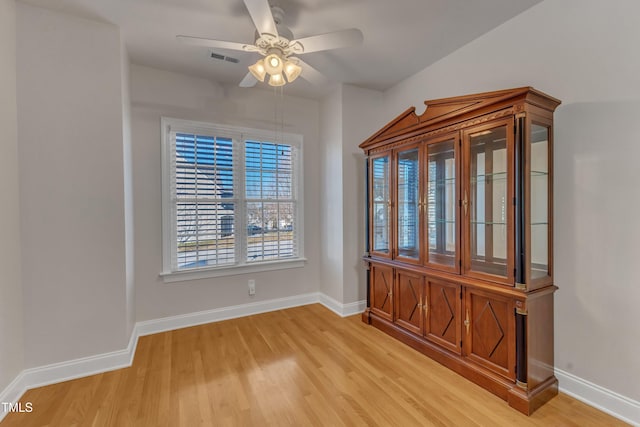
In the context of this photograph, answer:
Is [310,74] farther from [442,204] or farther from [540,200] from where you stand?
[540,200]

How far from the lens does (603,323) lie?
1.91m

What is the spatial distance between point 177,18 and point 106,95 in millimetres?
869

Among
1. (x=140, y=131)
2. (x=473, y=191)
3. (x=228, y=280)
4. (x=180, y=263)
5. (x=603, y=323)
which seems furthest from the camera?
(x=228, y=280)

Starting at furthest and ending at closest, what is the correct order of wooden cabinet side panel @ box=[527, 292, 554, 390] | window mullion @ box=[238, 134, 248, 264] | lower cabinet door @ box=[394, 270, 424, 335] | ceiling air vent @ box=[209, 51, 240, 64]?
window mullion @ box=[238, 134, 248, 264], ceiling air vent @ box=[209, 51, 240, 64], lower cabinet door @ box=[394, 270, 424, 335], wooden cabinet side panel @ box=[527, 292, 554, 390]

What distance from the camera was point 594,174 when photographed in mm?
1940

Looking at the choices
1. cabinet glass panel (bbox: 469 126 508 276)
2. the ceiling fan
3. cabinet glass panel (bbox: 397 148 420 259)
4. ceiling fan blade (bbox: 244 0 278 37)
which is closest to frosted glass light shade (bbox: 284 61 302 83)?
the ceiling fan

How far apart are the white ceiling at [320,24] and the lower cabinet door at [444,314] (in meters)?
2.19

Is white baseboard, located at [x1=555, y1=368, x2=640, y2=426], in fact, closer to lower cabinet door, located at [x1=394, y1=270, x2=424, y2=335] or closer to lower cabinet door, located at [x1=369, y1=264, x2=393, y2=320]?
lower cabinet door, located at [x1=394, y1=270, x2=424, y2=335]

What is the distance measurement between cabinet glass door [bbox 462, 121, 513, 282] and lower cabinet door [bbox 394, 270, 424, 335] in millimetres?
590

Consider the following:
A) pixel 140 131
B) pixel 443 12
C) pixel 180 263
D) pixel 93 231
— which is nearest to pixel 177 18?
pixel 140 131

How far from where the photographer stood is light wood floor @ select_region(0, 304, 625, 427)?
6.01 ft

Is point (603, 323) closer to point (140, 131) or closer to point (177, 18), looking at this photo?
point (177, 18)

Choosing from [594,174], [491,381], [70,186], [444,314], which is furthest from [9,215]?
[594,174]

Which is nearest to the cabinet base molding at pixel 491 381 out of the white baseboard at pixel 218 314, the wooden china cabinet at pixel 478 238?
the wooden china cabinet at pixel 478 238
